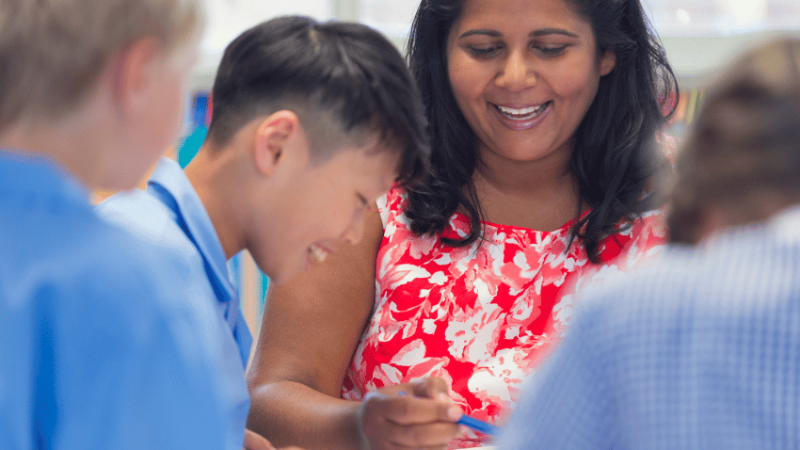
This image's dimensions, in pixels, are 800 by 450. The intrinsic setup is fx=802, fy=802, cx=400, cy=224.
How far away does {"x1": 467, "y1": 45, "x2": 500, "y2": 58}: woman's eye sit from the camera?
131 centimetres

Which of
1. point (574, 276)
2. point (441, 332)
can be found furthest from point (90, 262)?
point (574, 276)

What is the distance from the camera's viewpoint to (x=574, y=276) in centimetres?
127

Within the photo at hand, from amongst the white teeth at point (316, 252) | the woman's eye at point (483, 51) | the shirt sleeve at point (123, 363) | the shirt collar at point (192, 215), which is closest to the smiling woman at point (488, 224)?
the woman's eye at point (483, 51)

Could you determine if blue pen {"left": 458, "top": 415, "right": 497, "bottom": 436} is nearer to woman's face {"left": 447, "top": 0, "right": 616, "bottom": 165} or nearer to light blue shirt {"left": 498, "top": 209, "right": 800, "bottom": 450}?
light blue shirt {"left": 498, "top": 209, "right": 800, "bottom": 450}

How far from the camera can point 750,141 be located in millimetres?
505

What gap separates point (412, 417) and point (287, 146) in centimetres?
35

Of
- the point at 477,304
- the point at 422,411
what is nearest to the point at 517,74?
the point at 477,304

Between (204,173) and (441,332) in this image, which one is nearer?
(204,173)

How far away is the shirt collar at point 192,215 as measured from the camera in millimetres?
824

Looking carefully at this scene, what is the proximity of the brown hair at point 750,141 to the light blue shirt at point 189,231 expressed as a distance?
44 cm

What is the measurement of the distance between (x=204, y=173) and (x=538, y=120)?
613 millimetres

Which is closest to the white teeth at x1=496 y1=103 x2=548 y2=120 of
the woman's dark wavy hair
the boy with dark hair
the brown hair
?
the woman's dark wavy hair

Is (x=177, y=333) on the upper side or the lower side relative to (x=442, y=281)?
upper

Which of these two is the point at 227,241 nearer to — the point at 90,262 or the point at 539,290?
the point at 90,262
